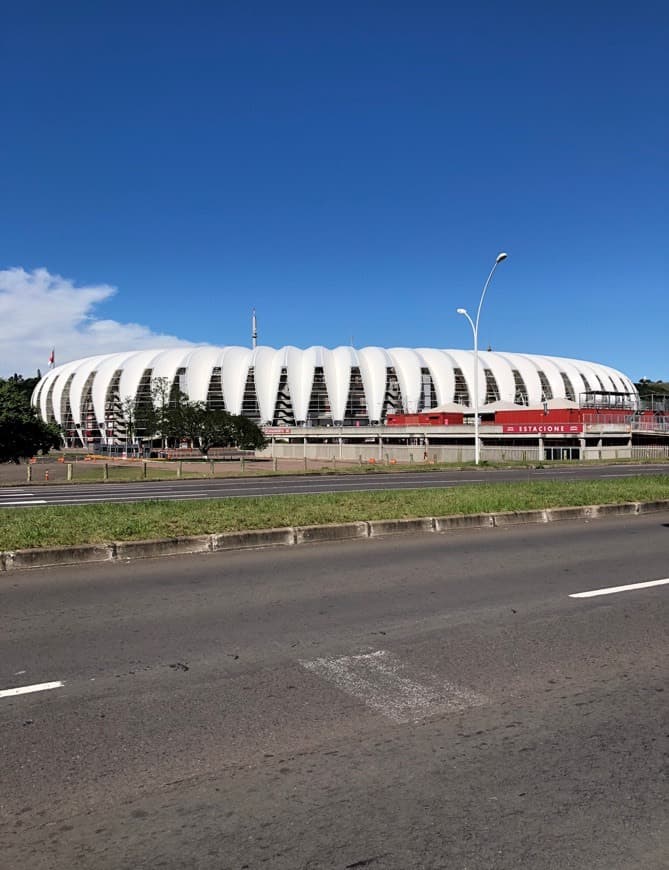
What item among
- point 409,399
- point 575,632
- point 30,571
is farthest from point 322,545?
point 409,399

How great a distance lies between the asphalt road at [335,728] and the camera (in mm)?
2867

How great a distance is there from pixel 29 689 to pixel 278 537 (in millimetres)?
6199

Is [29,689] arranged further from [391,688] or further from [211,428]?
[211,428]

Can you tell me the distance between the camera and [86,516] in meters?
11.7

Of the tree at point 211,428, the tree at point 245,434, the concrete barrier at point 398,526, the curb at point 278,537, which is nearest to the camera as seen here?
the curb at point 278,537

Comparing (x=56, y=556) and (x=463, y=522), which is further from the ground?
(x=56, y=556)

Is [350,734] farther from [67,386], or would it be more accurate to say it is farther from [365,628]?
[67,386]

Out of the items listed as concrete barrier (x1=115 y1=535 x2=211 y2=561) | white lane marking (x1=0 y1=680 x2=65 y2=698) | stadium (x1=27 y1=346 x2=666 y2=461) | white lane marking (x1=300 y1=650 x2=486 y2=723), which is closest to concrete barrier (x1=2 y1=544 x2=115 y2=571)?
concrete barrier (x1=115 y1=535 x2=211 y2=561)

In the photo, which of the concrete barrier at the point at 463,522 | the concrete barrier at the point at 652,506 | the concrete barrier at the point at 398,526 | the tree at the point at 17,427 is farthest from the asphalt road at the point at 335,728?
the tree at the point at 17,427

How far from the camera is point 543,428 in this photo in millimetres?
58625

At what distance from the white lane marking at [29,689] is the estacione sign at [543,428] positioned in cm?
5475

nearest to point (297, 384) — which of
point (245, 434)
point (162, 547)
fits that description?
point (245, 434)

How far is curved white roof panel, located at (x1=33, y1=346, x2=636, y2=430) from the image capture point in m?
121

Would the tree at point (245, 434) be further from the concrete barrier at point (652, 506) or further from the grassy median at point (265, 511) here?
the concrete barrier at point (652, 506)
